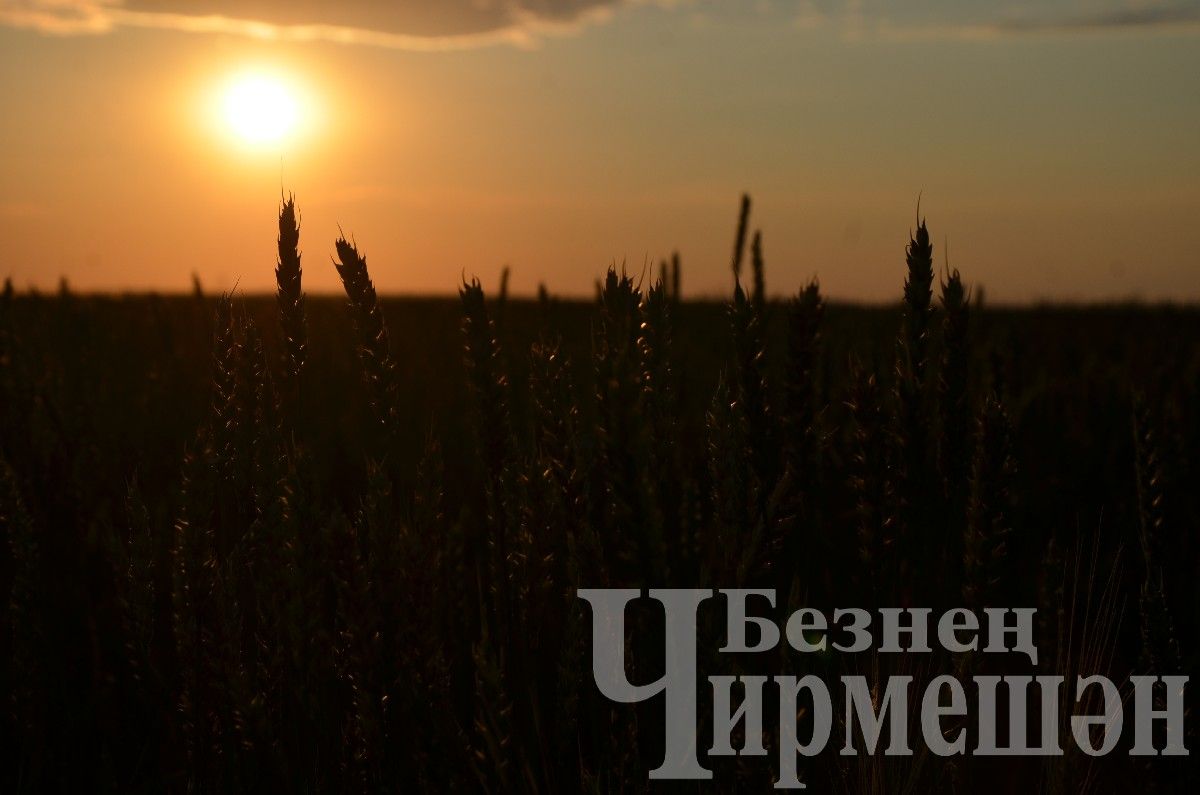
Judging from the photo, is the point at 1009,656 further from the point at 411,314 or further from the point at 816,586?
the point at 411,314

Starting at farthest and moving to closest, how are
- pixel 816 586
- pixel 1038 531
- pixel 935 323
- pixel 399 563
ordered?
pixel 1038 531 → pixel 816 586 → pixel 935 323 → pixel 399 563

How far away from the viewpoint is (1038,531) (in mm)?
3826

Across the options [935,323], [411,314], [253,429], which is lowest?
[253,429]

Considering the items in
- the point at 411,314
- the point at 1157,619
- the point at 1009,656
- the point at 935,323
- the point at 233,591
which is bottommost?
the point at 1009,656

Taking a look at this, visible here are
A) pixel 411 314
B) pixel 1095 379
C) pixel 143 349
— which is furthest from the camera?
pixel 411 314

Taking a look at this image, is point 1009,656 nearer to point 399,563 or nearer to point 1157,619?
point 1157,619

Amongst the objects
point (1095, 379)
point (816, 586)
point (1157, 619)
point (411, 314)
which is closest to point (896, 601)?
point (816, 586)

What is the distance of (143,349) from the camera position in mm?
7035

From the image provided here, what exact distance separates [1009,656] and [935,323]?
132 centimetres

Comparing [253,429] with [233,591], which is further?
[253,429]

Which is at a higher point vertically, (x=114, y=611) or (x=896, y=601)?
(x=896, y=601)

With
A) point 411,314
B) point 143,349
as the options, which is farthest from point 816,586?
point 411,314

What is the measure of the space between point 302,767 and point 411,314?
12.1 metres

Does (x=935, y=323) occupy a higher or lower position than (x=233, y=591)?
higher
